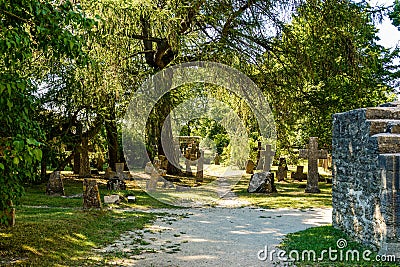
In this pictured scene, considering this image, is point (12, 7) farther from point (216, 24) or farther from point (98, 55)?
point (216, 24)

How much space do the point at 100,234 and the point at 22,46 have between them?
4.13m

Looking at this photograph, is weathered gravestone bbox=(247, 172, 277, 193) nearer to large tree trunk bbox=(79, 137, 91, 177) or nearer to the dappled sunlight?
large tree trunk bbox=(79, 137, 91, 177)

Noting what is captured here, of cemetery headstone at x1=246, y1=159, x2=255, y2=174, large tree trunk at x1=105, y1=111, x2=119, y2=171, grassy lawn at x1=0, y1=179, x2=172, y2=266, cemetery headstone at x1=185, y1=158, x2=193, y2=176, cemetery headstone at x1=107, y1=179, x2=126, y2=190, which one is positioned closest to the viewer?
grassy lawn at x1=0, y1=179, x2=172, y2=266

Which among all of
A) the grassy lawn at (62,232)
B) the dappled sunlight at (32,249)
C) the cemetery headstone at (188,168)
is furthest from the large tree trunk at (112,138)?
the dappled sunlight at (32,249)

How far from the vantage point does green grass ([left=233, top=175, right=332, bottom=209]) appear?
12.1 meters

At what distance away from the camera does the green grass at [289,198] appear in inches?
477

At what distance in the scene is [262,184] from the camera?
1459cm

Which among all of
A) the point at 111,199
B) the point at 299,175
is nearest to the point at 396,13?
the point at 299,175

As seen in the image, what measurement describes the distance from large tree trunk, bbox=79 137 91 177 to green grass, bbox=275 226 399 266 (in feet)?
33.8

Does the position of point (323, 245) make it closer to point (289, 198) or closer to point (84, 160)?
point (289, 198)

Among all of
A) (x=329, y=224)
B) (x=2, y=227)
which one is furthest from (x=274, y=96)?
(x=2, y=227)

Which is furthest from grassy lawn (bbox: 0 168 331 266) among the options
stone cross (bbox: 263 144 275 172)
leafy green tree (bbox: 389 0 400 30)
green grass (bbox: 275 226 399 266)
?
leafy green tree (bbox: 389 0 400 30)

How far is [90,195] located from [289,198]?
635 cm

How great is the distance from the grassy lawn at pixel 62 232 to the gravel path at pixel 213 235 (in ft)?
1.26
